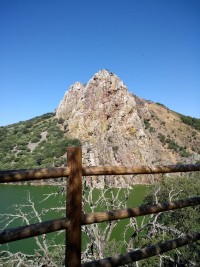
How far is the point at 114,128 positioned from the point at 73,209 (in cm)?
5916

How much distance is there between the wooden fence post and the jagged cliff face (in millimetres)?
51272

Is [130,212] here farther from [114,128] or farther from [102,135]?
[114,128]

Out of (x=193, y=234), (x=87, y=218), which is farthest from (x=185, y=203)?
(x=87, y=218)

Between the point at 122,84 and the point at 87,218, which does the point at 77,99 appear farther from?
the point at 87,218

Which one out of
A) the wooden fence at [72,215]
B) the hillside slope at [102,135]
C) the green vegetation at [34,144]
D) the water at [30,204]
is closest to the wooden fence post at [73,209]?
the wooden fence at [72,215]

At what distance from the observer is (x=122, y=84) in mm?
66312

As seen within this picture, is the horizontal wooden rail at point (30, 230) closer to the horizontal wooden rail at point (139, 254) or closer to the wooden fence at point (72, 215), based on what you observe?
the wooden fence at point (72, 215)

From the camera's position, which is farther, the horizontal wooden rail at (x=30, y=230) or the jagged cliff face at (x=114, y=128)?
the jagged cliff face at (x=114, y=128)

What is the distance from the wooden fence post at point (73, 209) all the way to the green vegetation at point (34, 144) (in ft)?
140

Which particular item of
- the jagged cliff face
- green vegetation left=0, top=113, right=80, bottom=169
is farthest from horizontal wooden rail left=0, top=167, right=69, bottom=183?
the jagged cliff face

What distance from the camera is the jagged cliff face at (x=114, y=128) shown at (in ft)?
193

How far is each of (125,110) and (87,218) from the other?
203ft

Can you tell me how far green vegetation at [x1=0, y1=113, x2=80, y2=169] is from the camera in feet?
163

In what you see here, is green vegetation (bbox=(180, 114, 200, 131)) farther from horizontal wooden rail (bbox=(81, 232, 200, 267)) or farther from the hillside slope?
horizontal wooden rail (bbox=(81, 232, 200, 267))
